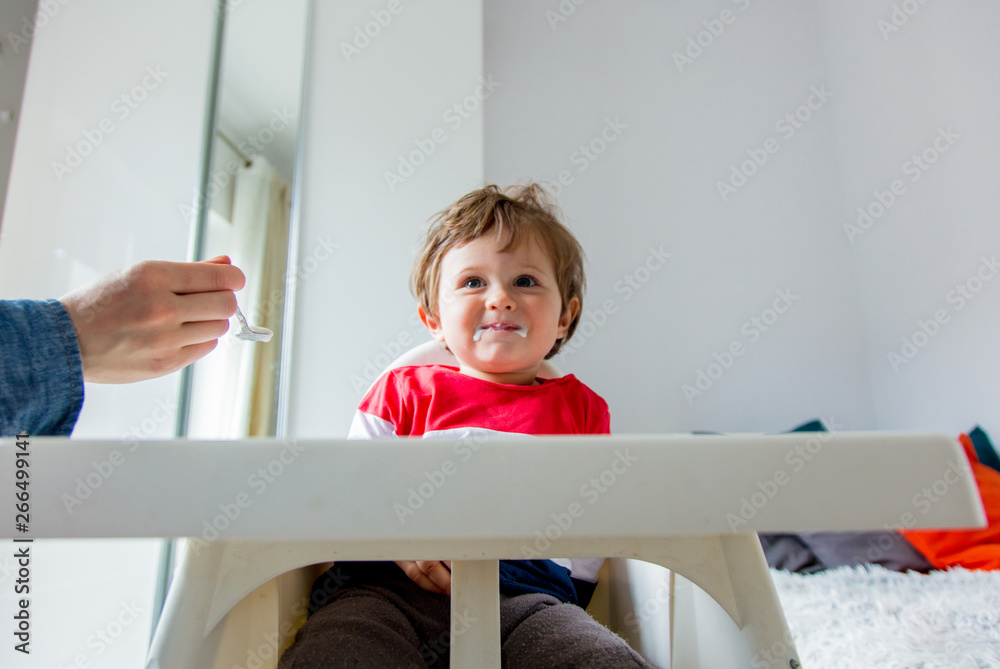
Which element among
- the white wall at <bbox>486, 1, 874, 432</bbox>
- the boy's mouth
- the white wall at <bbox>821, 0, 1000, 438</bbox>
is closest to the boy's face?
the boy's mouth

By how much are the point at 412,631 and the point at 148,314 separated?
0.43 m

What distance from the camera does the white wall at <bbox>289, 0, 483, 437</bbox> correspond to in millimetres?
1454

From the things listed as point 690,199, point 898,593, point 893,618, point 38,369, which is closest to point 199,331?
point 38,369

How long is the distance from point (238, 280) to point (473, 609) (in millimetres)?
434

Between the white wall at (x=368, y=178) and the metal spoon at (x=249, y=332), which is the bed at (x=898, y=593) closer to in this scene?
the metal spoon at (x=249, y=332)

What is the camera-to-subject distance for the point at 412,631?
0.68 metres

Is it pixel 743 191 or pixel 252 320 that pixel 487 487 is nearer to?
pixel 252 320

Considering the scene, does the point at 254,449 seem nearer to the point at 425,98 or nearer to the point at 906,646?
the point at 906,646

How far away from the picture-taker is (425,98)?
161cm

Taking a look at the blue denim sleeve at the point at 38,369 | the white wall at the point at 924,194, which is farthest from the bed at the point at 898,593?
the blue denim sleeve at the point at 38,369

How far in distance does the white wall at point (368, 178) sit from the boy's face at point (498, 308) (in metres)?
0.47

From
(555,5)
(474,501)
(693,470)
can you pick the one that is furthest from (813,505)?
(555,5)

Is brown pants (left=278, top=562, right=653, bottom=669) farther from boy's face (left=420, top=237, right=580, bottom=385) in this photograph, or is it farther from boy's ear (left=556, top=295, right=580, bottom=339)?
boy's ear (left=556, top=295, right=580, bottom=339)

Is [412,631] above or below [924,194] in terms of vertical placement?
below
